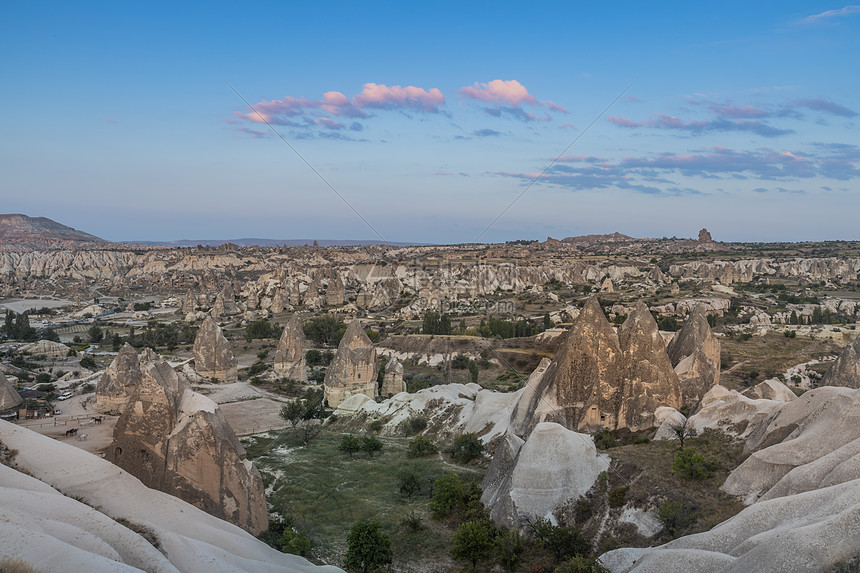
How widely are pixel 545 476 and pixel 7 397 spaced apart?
28.4 m

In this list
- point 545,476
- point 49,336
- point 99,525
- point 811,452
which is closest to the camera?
point 99,525

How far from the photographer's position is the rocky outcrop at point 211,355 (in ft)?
151

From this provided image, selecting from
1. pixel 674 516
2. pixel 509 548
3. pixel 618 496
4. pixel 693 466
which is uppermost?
pixel 693 466

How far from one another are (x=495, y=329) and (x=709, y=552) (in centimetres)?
5294

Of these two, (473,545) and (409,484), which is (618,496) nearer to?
(473,545)

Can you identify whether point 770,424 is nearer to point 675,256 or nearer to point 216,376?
point 216,376

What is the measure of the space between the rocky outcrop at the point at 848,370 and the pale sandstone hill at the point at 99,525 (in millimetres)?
24729

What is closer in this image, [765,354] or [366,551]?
[366,551]

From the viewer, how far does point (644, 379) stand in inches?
1022

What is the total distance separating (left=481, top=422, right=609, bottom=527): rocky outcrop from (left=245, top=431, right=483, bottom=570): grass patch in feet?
7.57

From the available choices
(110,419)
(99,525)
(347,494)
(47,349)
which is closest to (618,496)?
(347,494)

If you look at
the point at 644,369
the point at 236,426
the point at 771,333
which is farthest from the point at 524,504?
the point at 771,333

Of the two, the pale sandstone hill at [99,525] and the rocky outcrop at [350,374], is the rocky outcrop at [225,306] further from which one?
the pale sandstone hill at [99,525]

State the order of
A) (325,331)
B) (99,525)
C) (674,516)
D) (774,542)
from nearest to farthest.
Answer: (774,542)
(99,525)
(674,516)
(325,331)
